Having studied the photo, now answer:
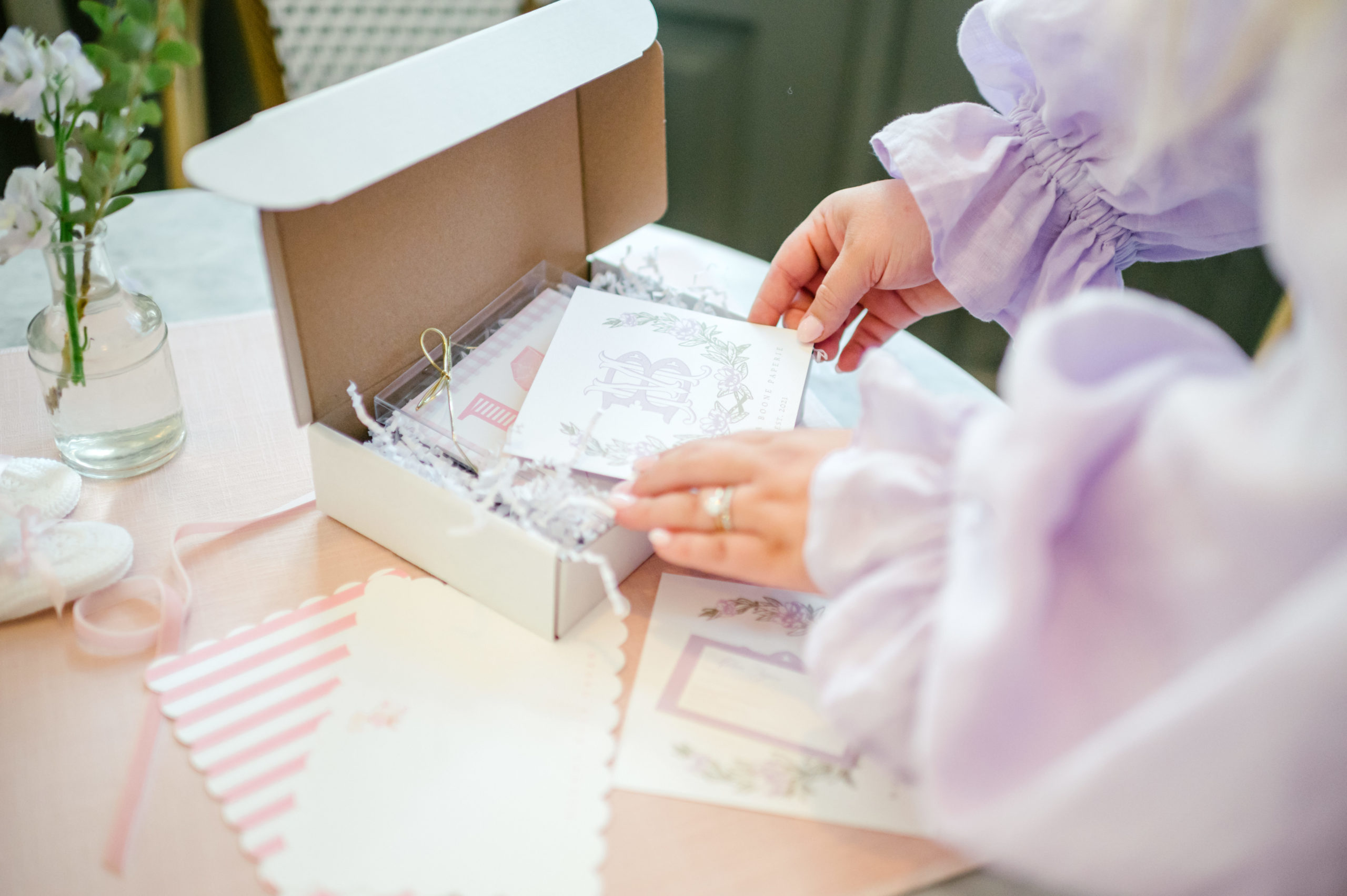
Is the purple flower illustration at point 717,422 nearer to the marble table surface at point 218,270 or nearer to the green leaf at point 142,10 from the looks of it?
the marble table surface at point 218,270

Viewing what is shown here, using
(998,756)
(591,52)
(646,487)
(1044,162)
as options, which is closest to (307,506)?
(646,487)

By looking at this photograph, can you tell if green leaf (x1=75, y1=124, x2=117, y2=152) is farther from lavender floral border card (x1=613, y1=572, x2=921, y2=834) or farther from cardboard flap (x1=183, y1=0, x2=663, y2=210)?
lavender floral border card (x1=613, y1=572, x2=921, y2=834)

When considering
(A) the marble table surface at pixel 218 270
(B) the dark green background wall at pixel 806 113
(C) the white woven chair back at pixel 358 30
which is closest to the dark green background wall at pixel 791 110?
(B) the dark green background wall at pixel 806 113

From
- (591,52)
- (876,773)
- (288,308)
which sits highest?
(591,52)

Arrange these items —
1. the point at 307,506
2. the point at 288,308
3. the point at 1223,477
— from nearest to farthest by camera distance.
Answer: the point at 1223,477 → the point at 288,308 → the point at 307,506

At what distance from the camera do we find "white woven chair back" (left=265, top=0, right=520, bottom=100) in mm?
1367

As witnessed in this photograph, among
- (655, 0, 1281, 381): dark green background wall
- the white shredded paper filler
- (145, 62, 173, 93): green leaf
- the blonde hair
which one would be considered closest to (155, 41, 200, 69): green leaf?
(145, 62, 173, 93): green leaf

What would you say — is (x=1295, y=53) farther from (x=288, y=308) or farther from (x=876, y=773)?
(x=288, y=308)

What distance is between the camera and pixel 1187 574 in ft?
1.35

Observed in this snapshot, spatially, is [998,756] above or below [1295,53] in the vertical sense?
below

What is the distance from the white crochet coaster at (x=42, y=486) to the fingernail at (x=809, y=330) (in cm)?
59

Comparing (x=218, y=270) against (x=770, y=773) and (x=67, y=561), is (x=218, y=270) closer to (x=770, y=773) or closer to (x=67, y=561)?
(x=67, y=561)

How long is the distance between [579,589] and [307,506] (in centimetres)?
25

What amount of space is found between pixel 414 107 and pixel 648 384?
27cm
